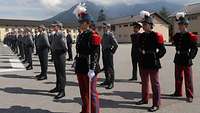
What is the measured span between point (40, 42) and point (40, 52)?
354 millimetres

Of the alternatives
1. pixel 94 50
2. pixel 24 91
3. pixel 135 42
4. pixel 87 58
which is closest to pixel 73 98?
pixel 24 91

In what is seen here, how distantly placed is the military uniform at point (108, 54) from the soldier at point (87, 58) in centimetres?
414

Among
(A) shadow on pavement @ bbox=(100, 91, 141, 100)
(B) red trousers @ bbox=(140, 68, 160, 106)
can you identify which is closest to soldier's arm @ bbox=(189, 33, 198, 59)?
(B) red trousers @ bbox=(140, 68, 160, 106)

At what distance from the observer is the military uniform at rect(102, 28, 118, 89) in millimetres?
12117

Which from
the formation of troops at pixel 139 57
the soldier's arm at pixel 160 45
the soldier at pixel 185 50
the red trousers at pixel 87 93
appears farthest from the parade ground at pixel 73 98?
the soldier's arm at pixel 160 45

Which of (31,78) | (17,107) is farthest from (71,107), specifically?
(31,78)

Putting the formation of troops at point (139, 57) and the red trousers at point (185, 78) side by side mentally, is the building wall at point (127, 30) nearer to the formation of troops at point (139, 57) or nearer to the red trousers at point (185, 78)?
the formation of troops at point (139, 57)

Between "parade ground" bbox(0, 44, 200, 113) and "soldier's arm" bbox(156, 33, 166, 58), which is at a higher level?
"soldier's arm" bbox(156, 33, 166, 58)

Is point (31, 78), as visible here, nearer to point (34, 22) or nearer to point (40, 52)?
point (40, 52)

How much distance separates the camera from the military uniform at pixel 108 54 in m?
12.1

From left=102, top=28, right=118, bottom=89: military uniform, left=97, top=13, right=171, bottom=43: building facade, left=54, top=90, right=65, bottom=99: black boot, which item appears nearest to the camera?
left=54, top=90, right=65, bottom=99: black boot

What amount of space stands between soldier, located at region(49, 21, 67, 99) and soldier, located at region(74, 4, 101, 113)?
2.45 metres

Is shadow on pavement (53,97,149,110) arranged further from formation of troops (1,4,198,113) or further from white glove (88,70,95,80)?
white glove (88,70,95,80)

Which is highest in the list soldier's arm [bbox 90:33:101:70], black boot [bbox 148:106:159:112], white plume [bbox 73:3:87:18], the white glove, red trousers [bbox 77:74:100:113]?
white plume [bbox 73:3:87:18]
